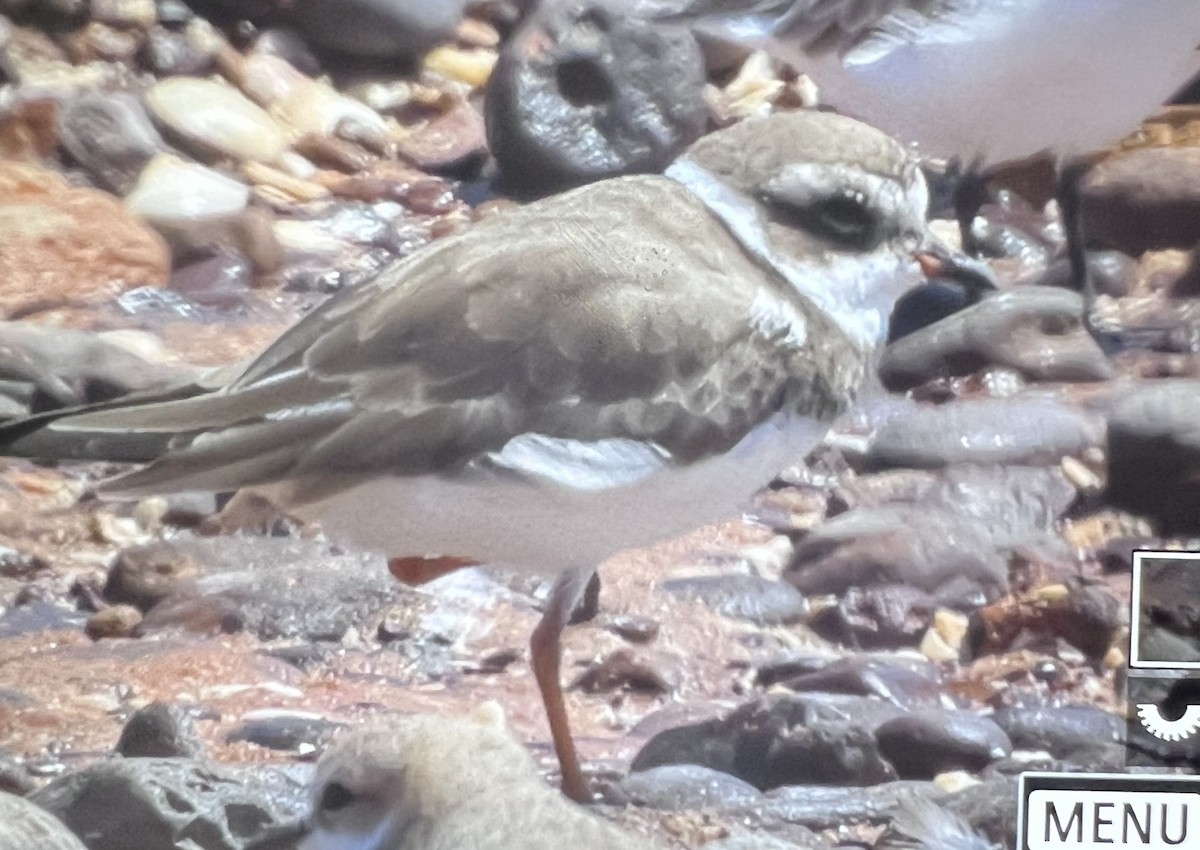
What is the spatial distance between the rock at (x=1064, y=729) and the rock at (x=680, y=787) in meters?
0.20

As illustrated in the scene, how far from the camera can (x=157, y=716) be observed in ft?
3.34

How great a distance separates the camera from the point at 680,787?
3.40 feet

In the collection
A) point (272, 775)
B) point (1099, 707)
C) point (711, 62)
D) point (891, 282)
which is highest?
point (711, 62)

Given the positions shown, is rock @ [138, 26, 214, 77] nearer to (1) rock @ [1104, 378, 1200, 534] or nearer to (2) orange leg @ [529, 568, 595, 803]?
(2) orange leg @ [529, 568, 595, 803]

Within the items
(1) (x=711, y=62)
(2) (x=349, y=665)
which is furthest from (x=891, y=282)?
(2) (x=349, y=665)

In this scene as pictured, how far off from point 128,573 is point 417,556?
7.6 inches

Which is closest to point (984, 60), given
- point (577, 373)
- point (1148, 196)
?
point (1148, 196)

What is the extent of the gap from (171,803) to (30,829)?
0.09 meters

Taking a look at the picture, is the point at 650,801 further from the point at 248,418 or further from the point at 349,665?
the point at 248,418

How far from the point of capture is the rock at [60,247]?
102 centimetres

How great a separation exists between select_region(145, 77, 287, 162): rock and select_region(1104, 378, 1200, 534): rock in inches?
24.0

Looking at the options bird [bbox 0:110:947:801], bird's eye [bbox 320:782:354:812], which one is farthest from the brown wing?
bird's eye [bbox 320:782:354:812]
